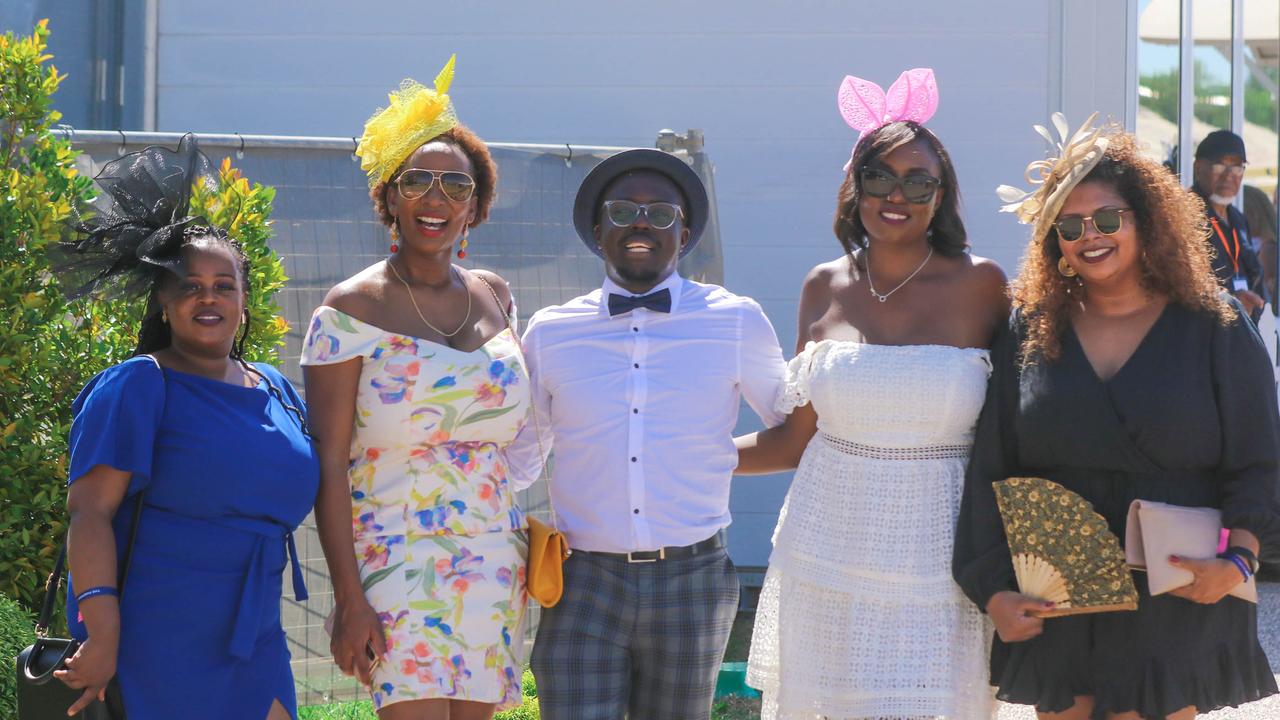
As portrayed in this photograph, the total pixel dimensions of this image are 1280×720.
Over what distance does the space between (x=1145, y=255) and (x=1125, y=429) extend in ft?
1.46

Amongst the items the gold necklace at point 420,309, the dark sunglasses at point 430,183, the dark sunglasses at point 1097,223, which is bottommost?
the gold necklace at point 420,309

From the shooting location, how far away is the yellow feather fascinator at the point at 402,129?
12.1 ft

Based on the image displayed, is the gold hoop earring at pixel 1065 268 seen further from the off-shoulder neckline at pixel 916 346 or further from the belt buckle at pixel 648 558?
the belt buckle at pixel 648 558

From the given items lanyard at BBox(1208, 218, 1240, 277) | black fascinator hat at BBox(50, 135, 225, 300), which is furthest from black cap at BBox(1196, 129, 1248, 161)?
black fascinator hat at BBox(50, 135, 225, 300)

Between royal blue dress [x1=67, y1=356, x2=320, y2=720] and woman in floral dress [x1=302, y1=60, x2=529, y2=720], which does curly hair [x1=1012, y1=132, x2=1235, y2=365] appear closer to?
woman in floral dress [x1=302, y1=60, x2=529, y2=720]

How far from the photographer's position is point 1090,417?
135 inches

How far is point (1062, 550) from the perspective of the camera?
3.42 meters

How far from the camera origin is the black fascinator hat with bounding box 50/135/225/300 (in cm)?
340

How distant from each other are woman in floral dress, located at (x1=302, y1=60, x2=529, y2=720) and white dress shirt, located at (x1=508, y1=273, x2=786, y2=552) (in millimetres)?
140

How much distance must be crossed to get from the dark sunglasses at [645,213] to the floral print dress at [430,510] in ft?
1.63

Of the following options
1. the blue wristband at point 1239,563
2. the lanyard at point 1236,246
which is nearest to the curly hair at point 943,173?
the blue wristband at point 1239,563

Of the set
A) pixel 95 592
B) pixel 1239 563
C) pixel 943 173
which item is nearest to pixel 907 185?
pixel 943 173

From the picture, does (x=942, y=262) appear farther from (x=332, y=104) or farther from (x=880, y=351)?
(x=332, y=104)

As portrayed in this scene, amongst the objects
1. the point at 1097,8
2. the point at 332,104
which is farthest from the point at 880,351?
the point at 332,104
